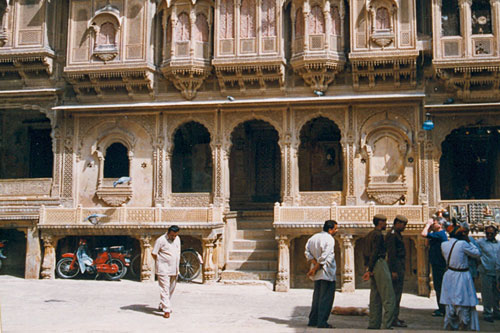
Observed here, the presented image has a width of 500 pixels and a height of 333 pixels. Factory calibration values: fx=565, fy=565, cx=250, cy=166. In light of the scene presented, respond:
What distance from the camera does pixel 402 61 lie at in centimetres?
1630

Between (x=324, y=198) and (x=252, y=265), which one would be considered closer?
(x=252, y=265)

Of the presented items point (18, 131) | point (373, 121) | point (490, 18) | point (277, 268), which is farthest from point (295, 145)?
point (18, 131)

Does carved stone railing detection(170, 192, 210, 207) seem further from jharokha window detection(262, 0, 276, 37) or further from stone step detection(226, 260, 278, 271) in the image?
jharokha window detection(262, 0, 276, 37)

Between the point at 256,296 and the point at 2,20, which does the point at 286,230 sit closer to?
the point at 256,296

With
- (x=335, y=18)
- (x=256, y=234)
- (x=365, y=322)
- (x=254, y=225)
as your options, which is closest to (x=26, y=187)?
(x=254, y=225)

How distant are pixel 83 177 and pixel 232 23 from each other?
271 inches

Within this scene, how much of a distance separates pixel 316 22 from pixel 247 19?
214 cm

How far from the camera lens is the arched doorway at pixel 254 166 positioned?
2042cm

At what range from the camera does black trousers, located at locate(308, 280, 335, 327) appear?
29.0 feet

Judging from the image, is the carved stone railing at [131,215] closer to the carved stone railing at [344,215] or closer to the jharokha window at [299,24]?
the carved stone railing at [344,215]

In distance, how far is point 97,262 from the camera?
54.0 feet

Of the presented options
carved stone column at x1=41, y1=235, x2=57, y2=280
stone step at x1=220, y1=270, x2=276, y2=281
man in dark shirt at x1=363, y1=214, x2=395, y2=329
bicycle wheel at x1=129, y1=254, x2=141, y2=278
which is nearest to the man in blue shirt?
man in dark shirt at x1=363, y1=214, x2=395, y2=329

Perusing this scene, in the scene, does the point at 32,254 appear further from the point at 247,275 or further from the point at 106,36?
the point at 106,36

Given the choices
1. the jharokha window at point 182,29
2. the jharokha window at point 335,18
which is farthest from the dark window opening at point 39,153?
the jharokha window at point 335,18
